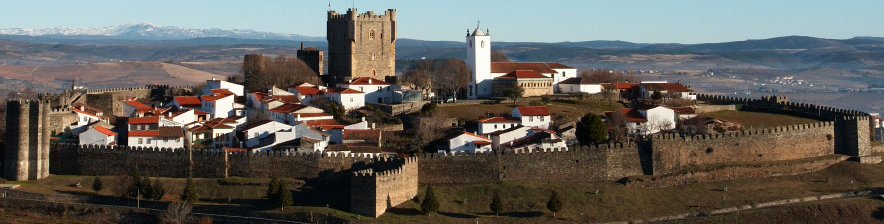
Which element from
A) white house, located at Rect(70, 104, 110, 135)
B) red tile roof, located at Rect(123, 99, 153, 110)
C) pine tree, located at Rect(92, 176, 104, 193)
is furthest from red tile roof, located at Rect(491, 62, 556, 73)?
pine tree, located at Rect(92, 176, 104, 193)

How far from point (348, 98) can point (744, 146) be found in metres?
18.5

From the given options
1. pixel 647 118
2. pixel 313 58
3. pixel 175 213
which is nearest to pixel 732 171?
pixel 647 118

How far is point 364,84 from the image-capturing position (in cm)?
6159

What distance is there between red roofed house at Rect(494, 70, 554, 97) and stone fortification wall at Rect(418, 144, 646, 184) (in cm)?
1617

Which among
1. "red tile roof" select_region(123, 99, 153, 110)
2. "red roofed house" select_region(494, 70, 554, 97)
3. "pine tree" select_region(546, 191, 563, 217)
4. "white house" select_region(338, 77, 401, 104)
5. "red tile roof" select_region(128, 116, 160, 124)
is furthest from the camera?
"red roofed house" select_region(494, 70, 554, 97)

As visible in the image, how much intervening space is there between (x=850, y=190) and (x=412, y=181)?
16.5 meters

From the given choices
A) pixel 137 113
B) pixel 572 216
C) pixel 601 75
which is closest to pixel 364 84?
pixel 137 113

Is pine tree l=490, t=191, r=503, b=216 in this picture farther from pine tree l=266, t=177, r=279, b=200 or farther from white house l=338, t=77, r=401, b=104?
white house l=338, t=77, r=401, b=104

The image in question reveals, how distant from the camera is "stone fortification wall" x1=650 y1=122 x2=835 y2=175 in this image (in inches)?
1857

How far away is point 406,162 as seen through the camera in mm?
42594

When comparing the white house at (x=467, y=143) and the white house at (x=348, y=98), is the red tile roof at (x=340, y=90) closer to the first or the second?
the white house at (x=348, y=98)

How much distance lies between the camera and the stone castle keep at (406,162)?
43.1 metres

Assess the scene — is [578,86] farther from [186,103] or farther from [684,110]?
[186,103]


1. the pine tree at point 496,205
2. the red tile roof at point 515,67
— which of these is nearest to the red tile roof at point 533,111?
the red tile roof at point 515,67
